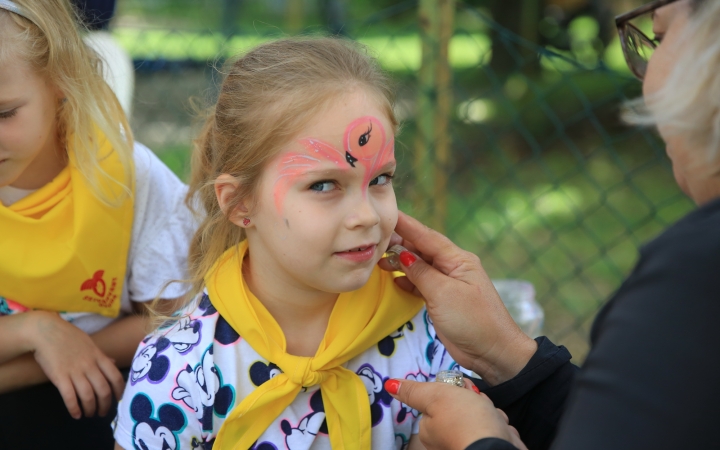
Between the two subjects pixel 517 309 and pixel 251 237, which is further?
pixel 517 309

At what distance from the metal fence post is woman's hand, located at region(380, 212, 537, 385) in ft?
4.09

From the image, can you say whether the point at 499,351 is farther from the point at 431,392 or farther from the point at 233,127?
the point at 233,127

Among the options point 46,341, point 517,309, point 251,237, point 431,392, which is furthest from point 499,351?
point 517,309

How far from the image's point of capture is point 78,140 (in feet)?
6.15

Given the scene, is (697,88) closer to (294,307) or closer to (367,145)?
(367,145)

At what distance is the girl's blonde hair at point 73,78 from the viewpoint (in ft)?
5.68

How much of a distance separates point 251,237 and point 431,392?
0.57 metres

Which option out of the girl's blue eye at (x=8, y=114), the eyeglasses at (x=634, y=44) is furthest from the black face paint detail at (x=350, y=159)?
the girl's blue eye at (x=8, y=114)

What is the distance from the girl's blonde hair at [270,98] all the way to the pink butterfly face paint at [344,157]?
0.05 m

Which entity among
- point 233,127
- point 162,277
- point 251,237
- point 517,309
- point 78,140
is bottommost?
point 517,309

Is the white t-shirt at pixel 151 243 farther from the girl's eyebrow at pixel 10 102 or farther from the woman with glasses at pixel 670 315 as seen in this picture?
the woman with glasses at pixel 670 315

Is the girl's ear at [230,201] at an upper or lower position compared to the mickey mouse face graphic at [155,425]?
upper

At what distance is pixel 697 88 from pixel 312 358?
3.17ft

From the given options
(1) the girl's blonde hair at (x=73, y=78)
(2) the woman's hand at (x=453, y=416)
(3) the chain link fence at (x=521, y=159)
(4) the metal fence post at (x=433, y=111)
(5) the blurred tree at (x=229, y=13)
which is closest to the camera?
(2) the woman's hand at (x=453, y=416)
